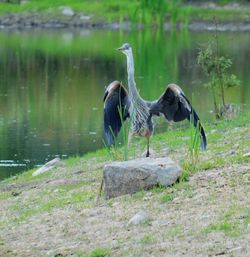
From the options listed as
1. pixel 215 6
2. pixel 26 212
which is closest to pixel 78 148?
pixel 26 212

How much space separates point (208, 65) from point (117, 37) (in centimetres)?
5050

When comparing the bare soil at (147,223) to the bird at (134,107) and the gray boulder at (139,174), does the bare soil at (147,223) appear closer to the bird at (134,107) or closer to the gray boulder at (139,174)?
the gray boulder at (139,174)

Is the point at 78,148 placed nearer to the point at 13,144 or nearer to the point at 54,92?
the point at 13,144

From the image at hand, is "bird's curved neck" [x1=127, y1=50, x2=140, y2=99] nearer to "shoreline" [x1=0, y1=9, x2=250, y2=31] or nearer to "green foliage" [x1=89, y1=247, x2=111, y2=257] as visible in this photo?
"green foliage" [x1=89, y1=247, x2=111, y2=257]

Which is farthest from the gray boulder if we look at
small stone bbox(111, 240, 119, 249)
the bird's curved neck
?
the bird's curved neck

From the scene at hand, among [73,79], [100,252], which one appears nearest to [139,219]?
[100,252]

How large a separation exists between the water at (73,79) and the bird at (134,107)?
680 cm

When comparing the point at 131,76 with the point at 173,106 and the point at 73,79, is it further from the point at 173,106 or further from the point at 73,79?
the point at 73,79

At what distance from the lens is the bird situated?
16.0 meters

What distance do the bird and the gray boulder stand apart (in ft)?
7.51

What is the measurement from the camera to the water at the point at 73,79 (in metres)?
27.8

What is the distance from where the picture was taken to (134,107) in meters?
16.4

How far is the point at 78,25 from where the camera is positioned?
297 ft

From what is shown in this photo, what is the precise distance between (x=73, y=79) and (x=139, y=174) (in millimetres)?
34240
